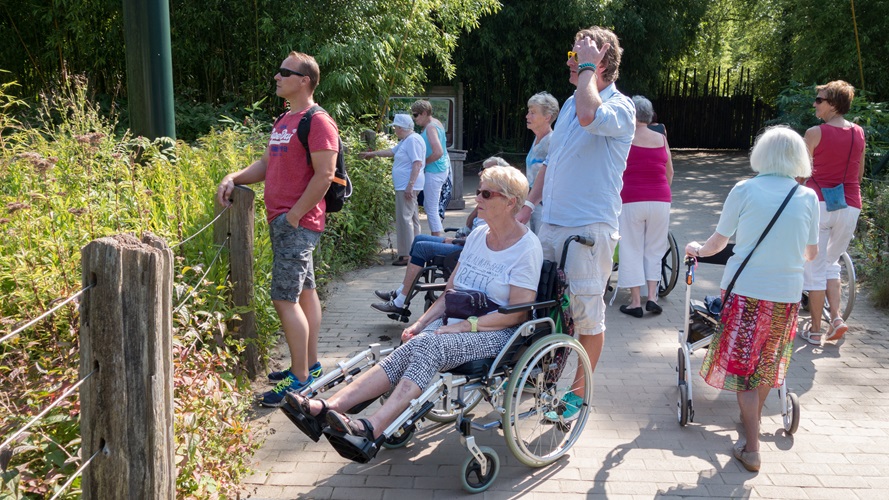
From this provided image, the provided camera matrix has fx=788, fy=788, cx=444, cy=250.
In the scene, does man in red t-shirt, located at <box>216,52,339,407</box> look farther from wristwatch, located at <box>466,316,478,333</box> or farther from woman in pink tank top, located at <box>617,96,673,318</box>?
woman in pink tank top, located at <box>617,96,673,318</box>

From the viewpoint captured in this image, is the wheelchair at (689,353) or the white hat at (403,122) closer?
the wheelchair at (689,353)

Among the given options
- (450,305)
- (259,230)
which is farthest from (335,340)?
(450,305)

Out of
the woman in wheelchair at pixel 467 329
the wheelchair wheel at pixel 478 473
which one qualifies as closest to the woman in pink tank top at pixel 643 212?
the woman in wheelchair at pixel 467 329

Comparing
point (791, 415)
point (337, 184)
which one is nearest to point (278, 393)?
point (337, 184)

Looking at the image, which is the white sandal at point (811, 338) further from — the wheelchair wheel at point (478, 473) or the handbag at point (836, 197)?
the wheelchair wheel at point (478, 473)

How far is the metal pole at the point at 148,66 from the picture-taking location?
5730 mm

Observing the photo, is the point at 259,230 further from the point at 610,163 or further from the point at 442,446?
the point at 610,163

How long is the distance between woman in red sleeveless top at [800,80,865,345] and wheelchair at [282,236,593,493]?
2548 mm

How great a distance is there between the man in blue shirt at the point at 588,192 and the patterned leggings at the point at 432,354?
639 mm

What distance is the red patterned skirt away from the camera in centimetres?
385

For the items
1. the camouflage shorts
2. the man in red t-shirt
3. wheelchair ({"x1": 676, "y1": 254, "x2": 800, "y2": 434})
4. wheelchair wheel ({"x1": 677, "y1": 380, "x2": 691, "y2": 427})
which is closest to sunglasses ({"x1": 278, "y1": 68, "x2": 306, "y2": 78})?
the man in red t-shirt

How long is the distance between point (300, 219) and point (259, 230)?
3.53 ft

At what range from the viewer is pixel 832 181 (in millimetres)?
5652

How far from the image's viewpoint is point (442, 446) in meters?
4.02
